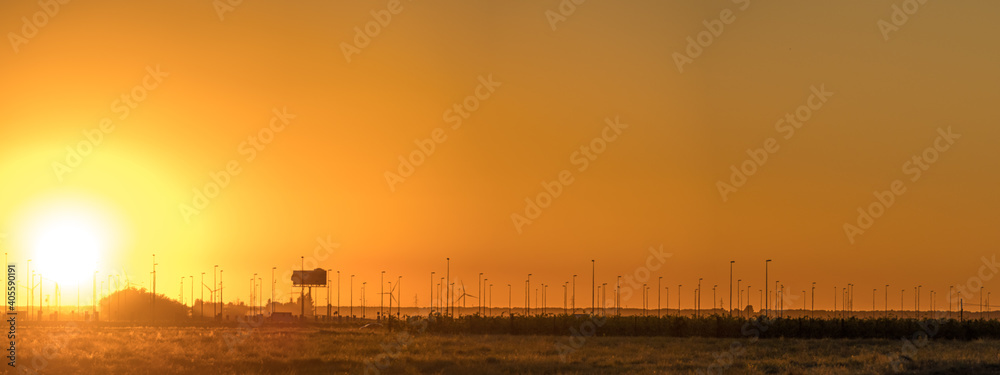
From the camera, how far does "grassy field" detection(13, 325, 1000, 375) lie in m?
59.9

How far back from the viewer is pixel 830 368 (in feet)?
197

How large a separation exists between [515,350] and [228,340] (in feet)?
72.7

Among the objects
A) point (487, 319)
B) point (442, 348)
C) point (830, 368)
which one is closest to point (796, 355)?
point (830, 368)

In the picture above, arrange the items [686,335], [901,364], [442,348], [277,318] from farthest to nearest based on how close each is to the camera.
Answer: [277,318] → [686,335] → [442,348] → [901,364]

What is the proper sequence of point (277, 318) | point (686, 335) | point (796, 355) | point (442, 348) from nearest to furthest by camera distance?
point (796, 355) → point (442, 348) → point (686, 335) → point (277, 318)

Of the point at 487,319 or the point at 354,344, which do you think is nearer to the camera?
the point at 354,344

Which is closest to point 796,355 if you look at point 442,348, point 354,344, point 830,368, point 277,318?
point 830,368

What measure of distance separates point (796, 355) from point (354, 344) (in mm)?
31801

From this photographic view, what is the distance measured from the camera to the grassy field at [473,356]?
59.9 m

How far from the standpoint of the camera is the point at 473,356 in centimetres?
7188

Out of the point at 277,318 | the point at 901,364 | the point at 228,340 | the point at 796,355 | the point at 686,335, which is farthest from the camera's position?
the point at 277,318

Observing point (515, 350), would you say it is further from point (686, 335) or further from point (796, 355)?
point (686, 335)

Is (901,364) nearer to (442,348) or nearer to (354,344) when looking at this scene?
(442,348)

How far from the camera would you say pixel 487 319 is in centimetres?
11881
